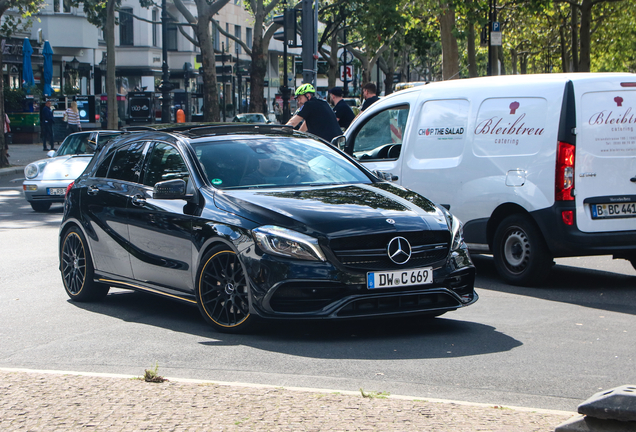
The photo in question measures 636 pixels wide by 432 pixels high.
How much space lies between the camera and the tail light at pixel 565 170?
828 cm

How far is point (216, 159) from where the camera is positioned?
7227mm

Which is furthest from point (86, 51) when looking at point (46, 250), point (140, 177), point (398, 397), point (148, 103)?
point (398, 397)

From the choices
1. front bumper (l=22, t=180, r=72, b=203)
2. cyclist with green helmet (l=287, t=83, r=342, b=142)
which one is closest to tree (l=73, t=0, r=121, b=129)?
front bumper (l=22, t=180, r=72, b=203)

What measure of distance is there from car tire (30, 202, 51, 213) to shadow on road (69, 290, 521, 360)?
963cm

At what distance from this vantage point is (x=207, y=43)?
3531 centimetres

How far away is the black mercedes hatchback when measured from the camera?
6.13m

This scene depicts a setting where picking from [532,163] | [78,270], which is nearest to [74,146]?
[78,270]

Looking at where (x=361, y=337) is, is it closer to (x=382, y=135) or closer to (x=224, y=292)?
(x=224, y=292)

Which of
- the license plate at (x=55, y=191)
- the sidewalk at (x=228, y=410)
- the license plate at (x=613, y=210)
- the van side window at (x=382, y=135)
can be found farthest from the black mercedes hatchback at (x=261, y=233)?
the license plate at (x=55, y=191)

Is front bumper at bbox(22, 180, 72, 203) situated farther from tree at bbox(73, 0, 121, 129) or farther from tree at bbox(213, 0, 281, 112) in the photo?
tree at bbox(213, 0, 281, 112)

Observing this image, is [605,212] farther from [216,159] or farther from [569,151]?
[216,159]

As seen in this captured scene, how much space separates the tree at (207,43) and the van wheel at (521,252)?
25527 millimetres

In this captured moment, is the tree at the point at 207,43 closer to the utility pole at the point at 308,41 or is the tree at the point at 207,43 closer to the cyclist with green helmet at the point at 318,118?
the utility pole at the point at 308,41

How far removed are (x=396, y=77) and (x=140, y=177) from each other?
206 feet
